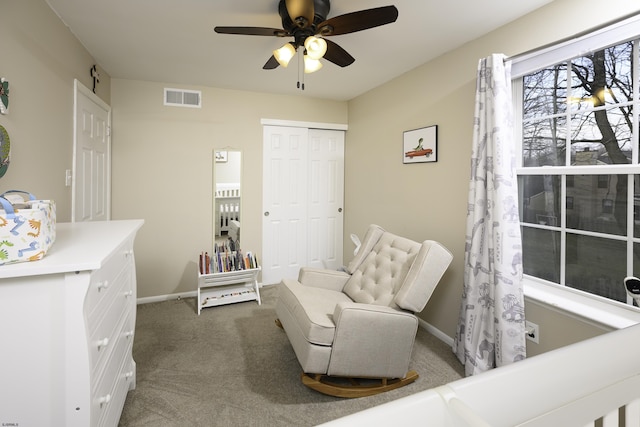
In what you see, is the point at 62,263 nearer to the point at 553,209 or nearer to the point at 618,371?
the point at 618,371

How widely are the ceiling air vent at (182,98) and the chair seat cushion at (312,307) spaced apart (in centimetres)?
238

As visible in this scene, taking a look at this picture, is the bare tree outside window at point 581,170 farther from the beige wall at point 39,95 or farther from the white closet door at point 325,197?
the beige wall at point 39,95

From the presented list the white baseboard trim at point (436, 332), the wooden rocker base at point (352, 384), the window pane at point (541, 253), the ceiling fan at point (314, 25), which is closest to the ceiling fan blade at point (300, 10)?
the ceiling fan at point (314, 25)

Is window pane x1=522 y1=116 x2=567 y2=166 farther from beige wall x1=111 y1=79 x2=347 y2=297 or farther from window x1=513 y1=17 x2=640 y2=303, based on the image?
beige wall x1=111 y1=79 x2=347 y2=297

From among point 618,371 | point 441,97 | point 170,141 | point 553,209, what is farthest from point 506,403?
point 170,141

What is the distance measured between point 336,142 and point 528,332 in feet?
10.2

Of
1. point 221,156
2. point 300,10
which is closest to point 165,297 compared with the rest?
point 221,156

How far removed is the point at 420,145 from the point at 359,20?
59.7 inches

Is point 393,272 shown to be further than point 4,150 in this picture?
Yes

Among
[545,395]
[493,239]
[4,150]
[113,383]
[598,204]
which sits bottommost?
[113,383]

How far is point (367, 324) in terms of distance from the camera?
189 centimetres

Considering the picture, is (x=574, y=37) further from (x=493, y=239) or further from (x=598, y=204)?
(x=493, y=239)

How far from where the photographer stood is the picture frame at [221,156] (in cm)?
371

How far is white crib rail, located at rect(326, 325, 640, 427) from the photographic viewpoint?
1.61 feet
